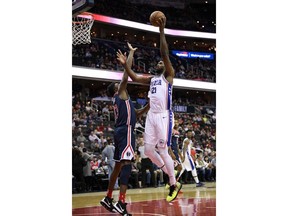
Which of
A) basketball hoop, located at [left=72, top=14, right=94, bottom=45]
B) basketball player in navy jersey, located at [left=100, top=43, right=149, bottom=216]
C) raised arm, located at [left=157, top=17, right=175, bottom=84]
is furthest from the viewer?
basketball hoop, located at [left=72, top=14, right=94, bottom=45]

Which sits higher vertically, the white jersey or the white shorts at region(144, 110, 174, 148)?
the white jersey

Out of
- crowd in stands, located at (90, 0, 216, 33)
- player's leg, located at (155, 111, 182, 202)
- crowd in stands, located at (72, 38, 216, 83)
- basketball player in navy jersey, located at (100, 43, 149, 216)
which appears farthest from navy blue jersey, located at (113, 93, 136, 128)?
crowd in stands, located at (90, 0, 216, 33)

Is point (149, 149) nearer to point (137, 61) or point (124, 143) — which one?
point (124, 143)

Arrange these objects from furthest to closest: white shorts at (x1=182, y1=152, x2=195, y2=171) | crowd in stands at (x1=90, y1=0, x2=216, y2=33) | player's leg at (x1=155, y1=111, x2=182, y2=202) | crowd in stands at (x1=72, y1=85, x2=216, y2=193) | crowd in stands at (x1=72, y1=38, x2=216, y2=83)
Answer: crowd in stands at (x1=90, y1=0, x2=216, y2=33)
crowd in stands at (x1=72, y1=38, x2=216, y2=83)
white shorts at (x1=182, y1=152, x2=195, y2=171)
crowd in stands at (x1=72, y1=85, x2=216, y2=193)
player's leg at (x1=155, y1=111, x2=182, y2=202)

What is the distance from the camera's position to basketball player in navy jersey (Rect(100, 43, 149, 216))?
19.7 ft

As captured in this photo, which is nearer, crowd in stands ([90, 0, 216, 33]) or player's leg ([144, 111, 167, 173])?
player's leg ([144, 111, 167, 173])

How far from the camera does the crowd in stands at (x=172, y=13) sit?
27.2 meters

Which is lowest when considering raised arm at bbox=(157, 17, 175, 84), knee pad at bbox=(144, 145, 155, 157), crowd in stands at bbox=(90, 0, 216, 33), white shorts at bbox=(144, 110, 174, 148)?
knee pad at bbox=(144, 145, 155, 157)

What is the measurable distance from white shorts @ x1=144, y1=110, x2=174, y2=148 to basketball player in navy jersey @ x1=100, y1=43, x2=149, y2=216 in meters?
0.23

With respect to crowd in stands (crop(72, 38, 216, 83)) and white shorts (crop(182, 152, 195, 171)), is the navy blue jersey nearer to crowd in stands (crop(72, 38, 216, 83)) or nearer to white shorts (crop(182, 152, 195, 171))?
white shorts (crop(182, 152, 195, 171))

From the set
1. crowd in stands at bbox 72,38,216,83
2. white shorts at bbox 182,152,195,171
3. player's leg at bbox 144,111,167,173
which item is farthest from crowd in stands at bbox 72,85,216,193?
player's leg at bbox 144,111,167,173

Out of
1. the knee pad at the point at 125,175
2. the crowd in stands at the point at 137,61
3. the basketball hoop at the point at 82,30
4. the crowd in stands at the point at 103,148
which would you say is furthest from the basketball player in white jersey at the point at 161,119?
the crowd in stands at the point at 137,61

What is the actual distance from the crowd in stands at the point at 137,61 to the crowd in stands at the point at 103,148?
1719 mm
